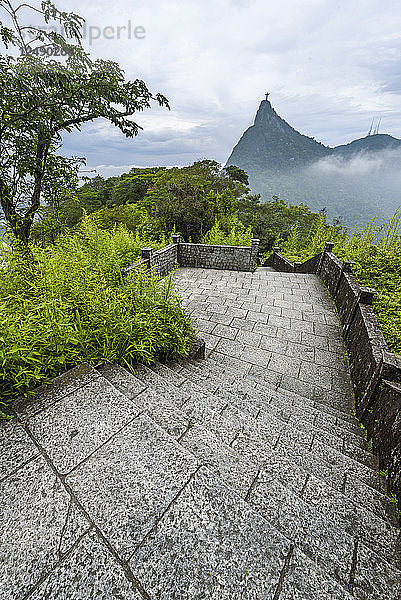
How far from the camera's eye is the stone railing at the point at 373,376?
79.0 inches

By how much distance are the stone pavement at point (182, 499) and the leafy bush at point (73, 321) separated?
0.19 meters

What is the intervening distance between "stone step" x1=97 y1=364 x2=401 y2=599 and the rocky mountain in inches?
2978

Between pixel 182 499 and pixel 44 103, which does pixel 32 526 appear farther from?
pixel 44 103

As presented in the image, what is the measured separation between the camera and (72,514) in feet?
3.80

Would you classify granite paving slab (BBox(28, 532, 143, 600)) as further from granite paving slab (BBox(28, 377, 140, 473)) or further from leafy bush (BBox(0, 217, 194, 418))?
leafy bush (BBox(0, 217, 194, 418))

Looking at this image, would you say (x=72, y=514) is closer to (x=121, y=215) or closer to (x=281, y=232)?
(x=121, y=215)

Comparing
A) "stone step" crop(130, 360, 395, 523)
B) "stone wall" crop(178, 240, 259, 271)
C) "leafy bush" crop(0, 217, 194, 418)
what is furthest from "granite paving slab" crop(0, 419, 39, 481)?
"stone wall" crop(178, 240, 259, 271)

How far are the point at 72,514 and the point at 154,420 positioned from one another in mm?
662

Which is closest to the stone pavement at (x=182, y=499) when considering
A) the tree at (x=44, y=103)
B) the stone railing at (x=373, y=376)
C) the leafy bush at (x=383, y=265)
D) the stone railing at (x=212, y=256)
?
the stone railing at (x=373, y=376)

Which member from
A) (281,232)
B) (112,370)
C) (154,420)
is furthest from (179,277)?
(281,232)

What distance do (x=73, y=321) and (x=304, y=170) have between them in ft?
318

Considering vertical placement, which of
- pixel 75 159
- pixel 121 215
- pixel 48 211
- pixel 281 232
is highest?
pixel 75 159

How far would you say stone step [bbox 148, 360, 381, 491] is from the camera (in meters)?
1.94

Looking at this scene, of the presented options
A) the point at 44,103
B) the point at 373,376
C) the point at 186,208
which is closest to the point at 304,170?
the point at 186,208
